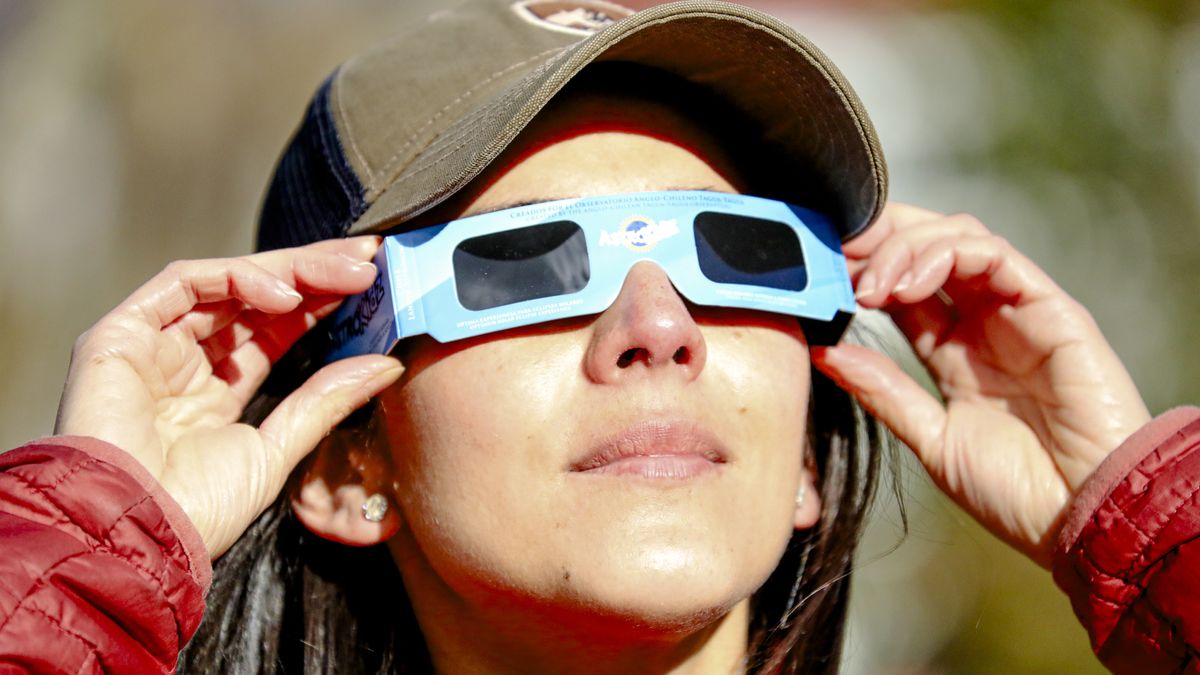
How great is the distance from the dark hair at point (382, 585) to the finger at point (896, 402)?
229 mm

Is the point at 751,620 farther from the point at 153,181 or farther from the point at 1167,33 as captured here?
the point at 153,181

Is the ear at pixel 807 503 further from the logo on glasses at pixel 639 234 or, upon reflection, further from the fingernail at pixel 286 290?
the fingernail at pixel 286 290

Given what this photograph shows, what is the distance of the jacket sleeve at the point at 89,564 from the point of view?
181 centimetres

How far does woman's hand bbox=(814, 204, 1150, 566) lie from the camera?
8.00 ft

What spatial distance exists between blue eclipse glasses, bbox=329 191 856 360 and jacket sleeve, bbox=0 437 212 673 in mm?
523

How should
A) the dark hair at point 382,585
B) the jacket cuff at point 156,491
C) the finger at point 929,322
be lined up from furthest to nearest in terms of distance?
the finger at point 929,322 → the dark hair at point 382,585 → the jacket cuff at point 156,491

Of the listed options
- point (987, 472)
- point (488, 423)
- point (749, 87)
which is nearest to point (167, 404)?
point (488, 423)

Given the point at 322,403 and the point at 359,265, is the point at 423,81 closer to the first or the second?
the point at 359,265

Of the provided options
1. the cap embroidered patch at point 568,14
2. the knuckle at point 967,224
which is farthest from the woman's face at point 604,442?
the knuckle at point 967,224

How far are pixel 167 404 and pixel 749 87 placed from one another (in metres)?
1.30

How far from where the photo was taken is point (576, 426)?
209 centimetres

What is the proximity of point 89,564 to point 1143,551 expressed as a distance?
185 centimetres

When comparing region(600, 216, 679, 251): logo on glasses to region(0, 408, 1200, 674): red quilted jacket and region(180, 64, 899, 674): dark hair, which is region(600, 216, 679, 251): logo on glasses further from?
region(0, 408, 1200, 674): red quilted jacket

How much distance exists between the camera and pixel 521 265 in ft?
7.07
